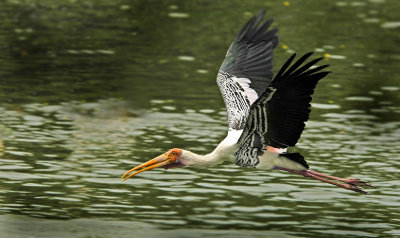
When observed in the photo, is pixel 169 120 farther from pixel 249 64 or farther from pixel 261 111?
pixel 261 111

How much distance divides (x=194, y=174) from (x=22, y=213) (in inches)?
107

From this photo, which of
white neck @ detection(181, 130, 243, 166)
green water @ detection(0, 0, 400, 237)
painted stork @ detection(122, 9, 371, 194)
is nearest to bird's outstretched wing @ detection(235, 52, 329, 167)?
painted stork @ detection(122, 9, 371, 194)

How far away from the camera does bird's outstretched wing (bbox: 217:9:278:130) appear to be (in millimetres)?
12133

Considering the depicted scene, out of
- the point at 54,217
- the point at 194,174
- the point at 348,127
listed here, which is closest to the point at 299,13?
the point at 348,127

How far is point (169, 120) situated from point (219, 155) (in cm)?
512

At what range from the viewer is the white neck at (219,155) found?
11039mm

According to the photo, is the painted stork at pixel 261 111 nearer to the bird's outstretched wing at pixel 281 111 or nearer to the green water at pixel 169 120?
the bird's outstretched wing at pixel 281 111

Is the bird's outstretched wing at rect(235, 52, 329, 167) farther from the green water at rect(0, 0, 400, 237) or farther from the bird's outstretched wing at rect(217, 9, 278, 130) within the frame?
the bird's outstretched wing at rect(217, 9, 278, 130)

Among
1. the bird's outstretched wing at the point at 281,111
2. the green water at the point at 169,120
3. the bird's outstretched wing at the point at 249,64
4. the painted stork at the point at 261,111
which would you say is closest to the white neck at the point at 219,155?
the painted stork at the point at 261,111

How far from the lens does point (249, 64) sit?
12.3 metres

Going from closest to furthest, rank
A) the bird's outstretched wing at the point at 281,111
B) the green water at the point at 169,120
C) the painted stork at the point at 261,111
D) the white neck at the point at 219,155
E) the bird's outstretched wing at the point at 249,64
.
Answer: the bird's outstretched wing at the point at 281,111 < the painted stork at the point at 261,111 < the white neck at the point at 219,155 < the green water at the point at 169,120 < the bird's outstretched wing at the point at 249,64

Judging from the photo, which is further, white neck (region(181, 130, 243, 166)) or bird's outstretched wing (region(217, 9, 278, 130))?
bird's outstretched wing (region(217, 9, 278, 130))

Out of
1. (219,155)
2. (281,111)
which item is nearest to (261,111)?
(281,111)

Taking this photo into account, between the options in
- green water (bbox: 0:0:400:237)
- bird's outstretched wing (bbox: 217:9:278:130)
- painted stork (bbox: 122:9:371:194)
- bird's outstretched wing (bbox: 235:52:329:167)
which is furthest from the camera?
bird's outstretched wing (bbox: 217:9:278:130)
